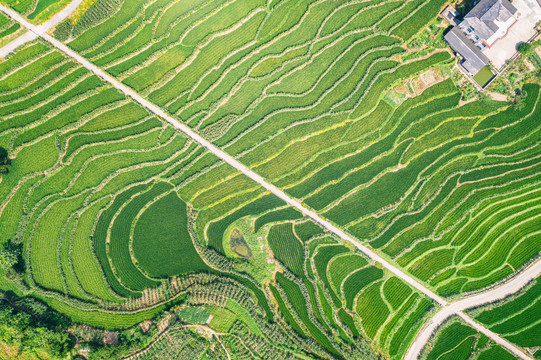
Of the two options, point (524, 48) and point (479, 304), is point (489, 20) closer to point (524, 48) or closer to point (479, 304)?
point (524, 48)

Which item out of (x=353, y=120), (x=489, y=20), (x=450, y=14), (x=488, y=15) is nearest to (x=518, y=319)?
(x=353, y=120)

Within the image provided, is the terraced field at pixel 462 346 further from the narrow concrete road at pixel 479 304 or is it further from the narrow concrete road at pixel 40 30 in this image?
the narrow concrete road at pixel 40 30

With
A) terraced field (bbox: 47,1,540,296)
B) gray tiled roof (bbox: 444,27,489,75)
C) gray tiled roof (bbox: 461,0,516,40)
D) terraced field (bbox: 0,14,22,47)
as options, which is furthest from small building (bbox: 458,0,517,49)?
terraced field (bbox: 0,14,22,47)

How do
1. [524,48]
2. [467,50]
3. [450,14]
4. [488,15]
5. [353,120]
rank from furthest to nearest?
[353,120], [450,14], [524,48], [467,50], [488,15]

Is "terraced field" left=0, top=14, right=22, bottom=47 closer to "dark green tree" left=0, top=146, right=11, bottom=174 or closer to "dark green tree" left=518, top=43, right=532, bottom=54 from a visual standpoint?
"dark green tree" left=0, top=146, right=11, bottom=174

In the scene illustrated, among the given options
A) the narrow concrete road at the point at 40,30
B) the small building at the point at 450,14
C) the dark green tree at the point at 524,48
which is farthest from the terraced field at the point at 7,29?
the dark green tree at the point at 524,48

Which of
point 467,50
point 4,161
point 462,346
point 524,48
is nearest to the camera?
point 4,161
